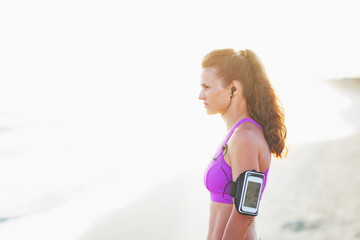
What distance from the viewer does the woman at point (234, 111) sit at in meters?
1.72

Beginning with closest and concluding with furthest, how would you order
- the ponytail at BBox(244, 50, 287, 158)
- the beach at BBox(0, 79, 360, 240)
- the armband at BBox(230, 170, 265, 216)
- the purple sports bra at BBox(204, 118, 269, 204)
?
the armband at BBox(230, 170, 265, 216) < the purple sports bra at BBox(204, 118, 269, 204) < the ponytail at BBox(244, 50, 287, 158) < the beach at BBox(0, 79, 360, 240)

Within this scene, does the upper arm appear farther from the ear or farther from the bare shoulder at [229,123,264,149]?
the ear

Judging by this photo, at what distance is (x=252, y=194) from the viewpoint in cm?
162

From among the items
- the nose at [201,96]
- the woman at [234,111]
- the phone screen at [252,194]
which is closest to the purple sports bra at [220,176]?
the woman at [234,111]

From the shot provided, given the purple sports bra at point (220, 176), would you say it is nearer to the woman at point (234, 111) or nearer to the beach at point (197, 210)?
the woman at point (234, 111)

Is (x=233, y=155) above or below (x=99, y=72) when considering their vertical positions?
above

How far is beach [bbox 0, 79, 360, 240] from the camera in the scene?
16.3ft

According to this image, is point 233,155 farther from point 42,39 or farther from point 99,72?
point 42,39

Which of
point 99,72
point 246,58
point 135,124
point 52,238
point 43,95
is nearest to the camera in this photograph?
point 246,58

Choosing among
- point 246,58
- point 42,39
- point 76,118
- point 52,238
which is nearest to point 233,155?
point 246,58

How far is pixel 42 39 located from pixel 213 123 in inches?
2015

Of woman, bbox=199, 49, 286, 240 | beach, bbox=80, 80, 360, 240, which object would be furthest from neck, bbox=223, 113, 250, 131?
beach, bbox=80, 80, 360, 240

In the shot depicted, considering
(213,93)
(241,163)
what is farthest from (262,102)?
(241,163)

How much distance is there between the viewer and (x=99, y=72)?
47.7 metres
